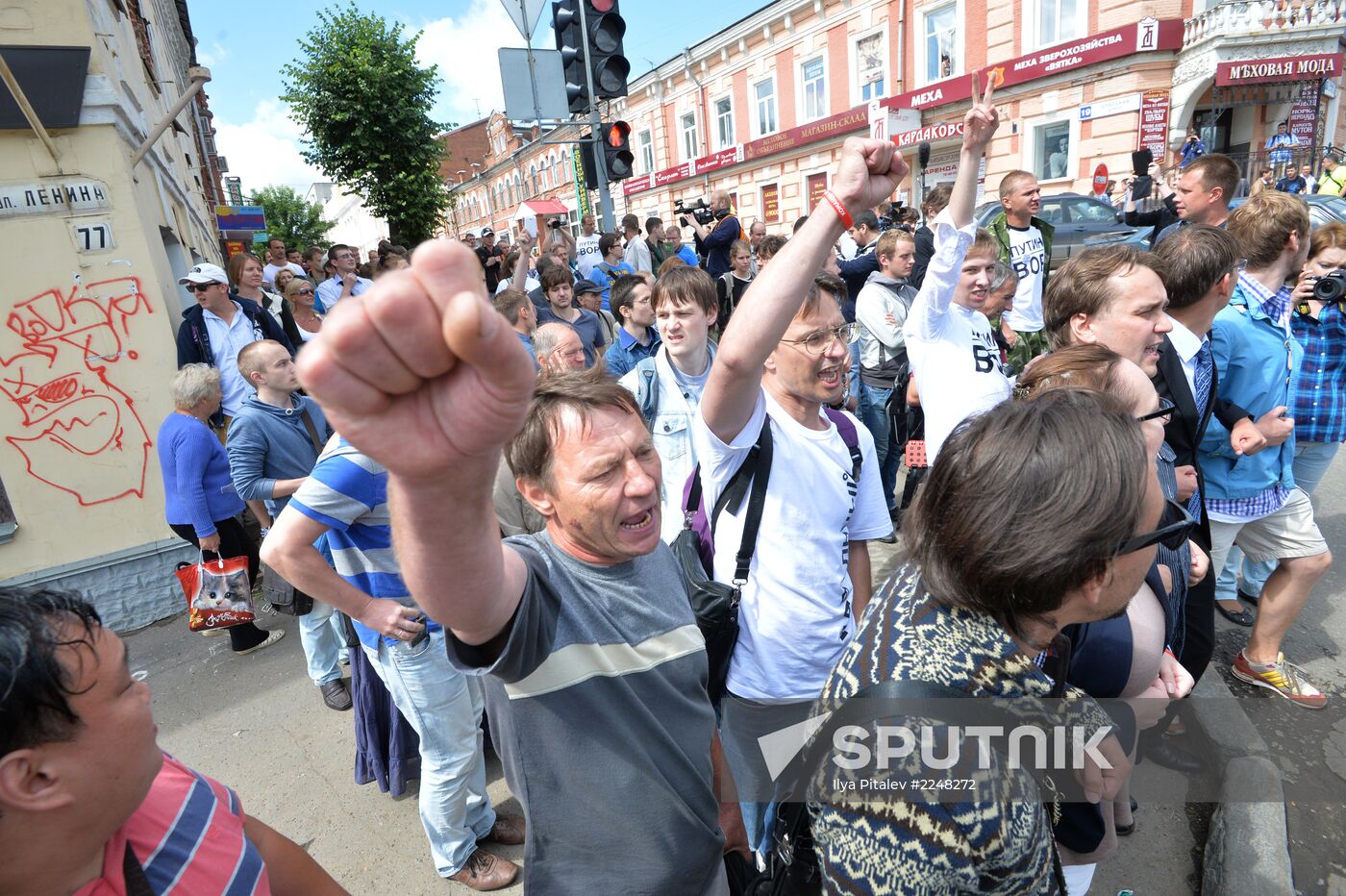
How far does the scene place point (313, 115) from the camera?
57.3 ft

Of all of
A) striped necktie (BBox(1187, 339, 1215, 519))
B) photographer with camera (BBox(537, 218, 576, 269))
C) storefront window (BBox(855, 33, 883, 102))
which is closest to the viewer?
striped necktie (BBox(1187, 339, 1215, 519))

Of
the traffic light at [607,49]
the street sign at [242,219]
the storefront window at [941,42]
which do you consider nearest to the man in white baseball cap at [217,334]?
the traffic light at [607,49]

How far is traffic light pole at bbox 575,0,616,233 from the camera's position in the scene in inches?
262

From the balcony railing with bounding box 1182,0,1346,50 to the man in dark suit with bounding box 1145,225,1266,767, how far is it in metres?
18.6

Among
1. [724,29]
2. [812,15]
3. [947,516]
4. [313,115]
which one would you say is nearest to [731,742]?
[947,516]

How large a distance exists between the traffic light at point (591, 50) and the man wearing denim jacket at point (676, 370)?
14.9 feet

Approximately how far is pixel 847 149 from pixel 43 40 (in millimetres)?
5457

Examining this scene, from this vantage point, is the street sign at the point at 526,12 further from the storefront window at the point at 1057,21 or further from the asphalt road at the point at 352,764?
the storefront window at the point at 1057,21

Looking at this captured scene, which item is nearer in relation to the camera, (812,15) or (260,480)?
(260,480)

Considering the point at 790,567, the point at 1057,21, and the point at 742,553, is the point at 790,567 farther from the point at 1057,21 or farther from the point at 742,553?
the point at 1057,21

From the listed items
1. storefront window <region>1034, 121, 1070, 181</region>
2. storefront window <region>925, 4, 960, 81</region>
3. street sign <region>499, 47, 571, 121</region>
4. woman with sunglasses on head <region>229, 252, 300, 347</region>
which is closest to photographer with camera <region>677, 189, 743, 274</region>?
street sign <region>499, 47, 571, 121</region>

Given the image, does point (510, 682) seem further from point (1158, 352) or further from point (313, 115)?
point (313, 115)

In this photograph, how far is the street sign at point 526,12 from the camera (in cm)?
632

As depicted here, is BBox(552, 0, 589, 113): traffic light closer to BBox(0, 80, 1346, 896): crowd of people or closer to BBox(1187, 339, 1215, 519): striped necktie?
BBox(0, 80, 1346, 896): crowd of people
